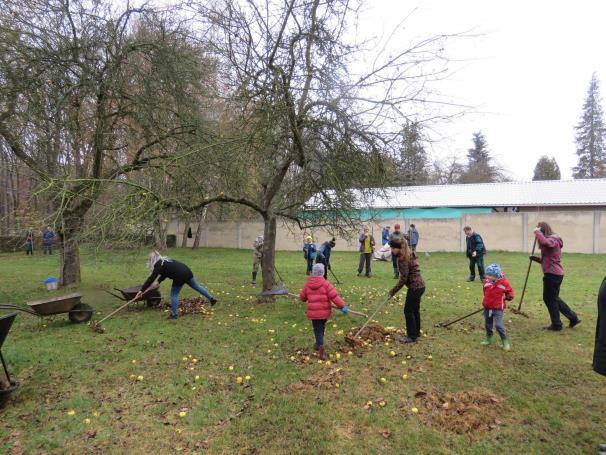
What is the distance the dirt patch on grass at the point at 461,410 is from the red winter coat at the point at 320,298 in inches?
66.3

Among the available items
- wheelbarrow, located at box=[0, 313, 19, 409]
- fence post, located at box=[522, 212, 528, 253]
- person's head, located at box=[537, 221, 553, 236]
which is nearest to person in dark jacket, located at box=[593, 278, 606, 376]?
person's head, located at box=[537, 221, 553, 236]

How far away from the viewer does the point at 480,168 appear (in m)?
53.3

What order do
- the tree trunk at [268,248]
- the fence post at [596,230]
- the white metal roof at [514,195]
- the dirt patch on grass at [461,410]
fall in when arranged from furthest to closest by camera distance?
the white metal roof at [514,195], the fence post at [596,230], the tree trunk at [268,248], the dirt patch on grass at [461,410]

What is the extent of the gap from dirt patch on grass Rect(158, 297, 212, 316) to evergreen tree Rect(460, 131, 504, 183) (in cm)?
4701

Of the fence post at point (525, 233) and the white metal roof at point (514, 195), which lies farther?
the white metal roof at point (514, 195)

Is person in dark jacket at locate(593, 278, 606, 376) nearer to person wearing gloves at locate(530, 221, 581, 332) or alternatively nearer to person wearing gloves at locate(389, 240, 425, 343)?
person wearing gloves at locate(389, 240, 425, 343)

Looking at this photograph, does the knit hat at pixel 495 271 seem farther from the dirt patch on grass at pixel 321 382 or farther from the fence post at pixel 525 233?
the fence post at pixel 525 233

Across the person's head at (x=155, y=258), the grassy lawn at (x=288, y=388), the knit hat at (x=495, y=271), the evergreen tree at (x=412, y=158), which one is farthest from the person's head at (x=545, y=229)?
the person's head at (x=155, y=258)

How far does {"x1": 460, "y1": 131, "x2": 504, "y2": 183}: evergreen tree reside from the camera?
51.0m

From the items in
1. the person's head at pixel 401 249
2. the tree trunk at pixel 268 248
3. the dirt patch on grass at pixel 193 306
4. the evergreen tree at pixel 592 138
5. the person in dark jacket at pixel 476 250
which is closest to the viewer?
the person's head at pixel 401 249

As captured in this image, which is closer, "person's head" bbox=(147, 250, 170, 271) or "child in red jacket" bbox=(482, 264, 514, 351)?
"child in red jacket" bbox=(482, 264, 514, 351)

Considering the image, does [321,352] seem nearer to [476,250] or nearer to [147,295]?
[147,295]

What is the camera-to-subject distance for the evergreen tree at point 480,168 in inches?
2008

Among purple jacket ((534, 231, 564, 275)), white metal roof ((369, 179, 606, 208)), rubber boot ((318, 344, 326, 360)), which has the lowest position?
rubber boot ((318, 344, 326, 360))
